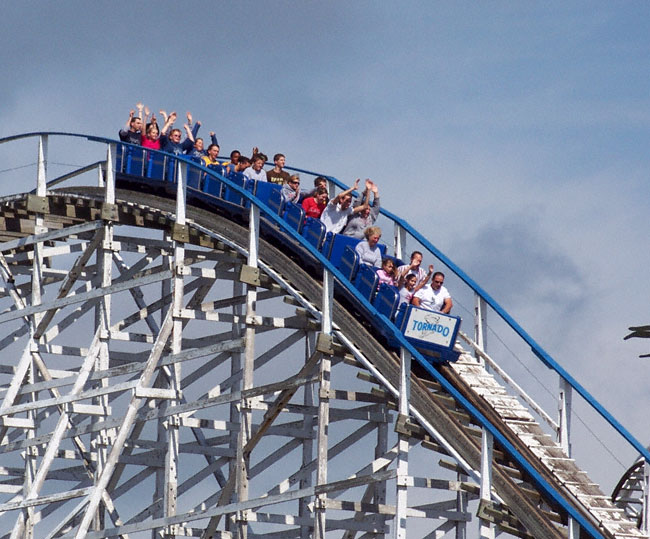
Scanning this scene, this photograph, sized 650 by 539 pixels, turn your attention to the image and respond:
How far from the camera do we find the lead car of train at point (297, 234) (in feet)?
70.8

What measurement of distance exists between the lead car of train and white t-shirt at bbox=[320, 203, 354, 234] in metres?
0.46

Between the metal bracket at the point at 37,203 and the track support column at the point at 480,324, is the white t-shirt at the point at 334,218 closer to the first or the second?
the track support column at the point at 480,324

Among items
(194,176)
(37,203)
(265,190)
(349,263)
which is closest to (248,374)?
(349,263)

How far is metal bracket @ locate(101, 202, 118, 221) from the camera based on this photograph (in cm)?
2495

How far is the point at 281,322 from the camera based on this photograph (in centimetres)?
2353

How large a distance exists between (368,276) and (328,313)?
0.73 m

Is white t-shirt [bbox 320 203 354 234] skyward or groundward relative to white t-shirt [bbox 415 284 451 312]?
skyward

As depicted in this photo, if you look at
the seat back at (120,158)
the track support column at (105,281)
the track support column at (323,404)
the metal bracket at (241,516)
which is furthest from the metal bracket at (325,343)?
the seat back at (120,158)

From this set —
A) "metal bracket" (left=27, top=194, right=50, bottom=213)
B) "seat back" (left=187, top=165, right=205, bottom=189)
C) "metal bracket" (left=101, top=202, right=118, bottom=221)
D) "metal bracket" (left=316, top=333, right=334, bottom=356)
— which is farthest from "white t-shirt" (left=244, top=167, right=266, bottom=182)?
"metal bracket" (left=316, top=333, right=334, bottom=356)

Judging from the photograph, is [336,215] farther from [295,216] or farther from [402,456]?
[402,456]

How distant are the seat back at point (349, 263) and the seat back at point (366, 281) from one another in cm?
10

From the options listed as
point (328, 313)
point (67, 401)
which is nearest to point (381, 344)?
point (328, 313)

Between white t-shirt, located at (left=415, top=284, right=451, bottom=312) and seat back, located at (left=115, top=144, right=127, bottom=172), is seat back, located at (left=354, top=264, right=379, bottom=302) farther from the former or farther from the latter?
seat back, located at (left=115, top=144, right=127, bottom=172)

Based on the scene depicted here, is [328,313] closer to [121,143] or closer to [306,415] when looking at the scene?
[306,415]
